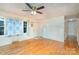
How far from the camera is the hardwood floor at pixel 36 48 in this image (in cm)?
200

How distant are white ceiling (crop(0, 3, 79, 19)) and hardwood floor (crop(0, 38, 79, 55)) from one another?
1.41ft

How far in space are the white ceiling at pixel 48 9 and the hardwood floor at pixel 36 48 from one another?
429mm

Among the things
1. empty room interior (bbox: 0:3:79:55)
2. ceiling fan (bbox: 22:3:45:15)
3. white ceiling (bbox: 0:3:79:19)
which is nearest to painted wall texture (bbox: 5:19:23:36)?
empty room interior (bbox: 0:3:79:55)

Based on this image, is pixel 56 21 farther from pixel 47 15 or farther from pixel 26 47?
pixel 26 47

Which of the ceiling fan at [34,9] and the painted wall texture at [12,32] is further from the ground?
the ceiling fan at [34,9]

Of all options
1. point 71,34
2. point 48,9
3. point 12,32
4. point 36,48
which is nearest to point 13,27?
point 12,32

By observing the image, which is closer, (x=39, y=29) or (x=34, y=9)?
(x=34, y=9)

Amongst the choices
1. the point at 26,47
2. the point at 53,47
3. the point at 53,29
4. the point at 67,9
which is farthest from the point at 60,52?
the point at 67,9

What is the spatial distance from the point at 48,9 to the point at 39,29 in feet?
1.19

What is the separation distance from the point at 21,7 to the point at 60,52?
971mm

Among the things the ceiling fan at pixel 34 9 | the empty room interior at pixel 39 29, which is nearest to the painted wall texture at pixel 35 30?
the empty room interior at pixel 39 29

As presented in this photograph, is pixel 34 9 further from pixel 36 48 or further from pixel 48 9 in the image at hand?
pixel 36 48

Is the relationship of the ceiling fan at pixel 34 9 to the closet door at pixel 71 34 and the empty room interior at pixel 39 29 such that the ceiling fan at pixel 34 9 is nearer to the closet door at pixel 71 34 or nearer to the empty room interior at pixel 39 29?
the empty room interior at pixel 39 29

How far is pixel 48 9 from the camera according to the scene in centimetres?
202
